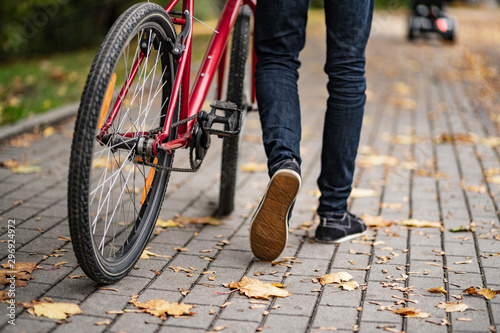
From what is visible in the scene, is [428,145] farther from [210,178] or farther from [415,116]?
[210,178]

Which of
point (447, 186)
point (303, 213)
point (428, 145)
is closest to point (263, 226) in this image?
point (303, 213)

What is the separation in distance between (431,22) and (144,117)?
11.1m

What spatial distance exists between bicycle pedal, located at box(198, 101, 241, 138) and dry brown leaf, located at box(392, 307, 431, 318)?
0.95m

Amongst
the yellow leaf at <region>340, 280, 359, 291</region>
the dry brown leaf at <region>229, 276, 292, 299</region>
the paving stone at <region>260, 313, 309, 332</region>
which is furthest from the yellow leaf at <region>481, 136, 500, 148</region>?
the paving stone at <region>260, 313, 309, 332</region>

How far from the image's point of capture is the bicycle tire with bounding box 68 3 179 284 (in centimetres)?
199

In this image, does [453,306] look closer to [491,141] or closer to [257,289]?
[257,289]

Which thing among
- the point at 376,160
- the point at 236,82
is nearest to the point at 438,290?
the point at 236,82

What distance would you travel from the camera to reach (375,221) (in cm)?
323

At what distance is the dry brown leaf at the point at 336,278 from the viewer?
2.48 meters

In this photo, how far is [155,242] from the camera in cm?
291

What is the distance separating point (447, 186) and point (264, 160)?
1299 mm

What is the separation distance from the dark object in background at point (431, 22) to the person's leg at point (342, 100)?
10507mm

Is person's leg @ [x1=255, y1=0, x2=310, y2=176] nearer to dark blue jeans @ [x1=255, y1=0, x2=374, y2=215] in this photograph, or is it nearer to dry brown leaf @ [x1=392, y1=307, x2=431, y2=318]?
dark blue jeans @ [x1=255, y1=0, x2=374, y2=215]

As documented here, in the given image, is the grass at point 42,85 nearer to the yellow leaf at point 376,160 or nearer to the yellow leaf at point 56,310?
the yellow leaf at point 376,160
